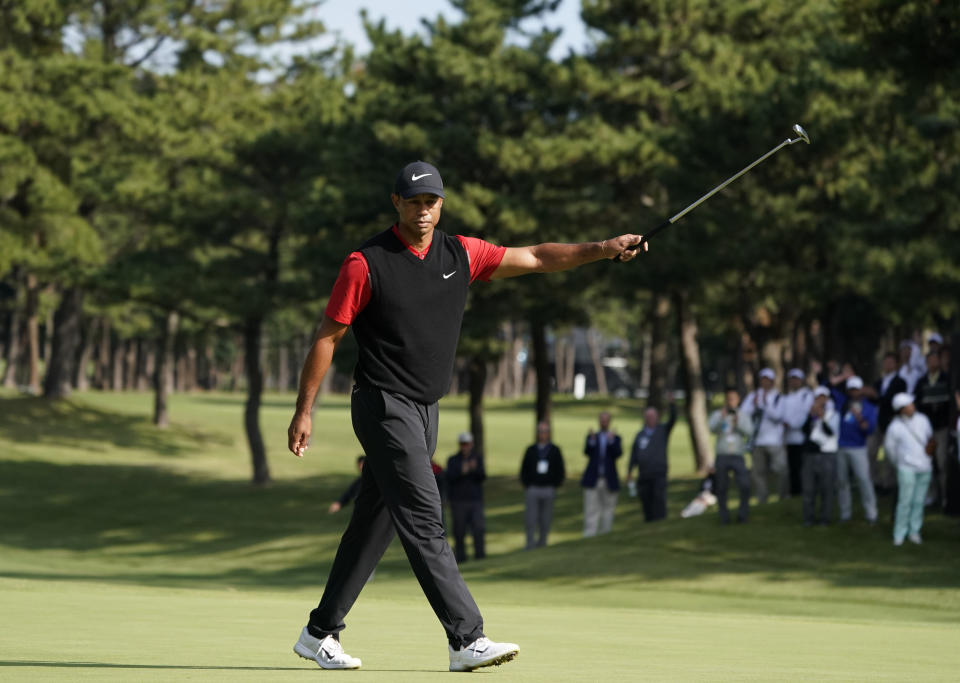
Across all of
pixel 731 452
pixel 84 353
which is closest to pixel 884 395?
pixel 731 452

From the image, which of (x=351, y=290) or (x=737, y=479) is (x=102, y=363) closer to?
(x=737, y=479)

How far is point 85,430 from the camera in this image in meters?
47.8

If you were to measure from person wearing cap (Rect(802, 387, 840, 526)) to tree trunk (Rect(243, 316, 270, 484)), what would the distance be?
2260cm

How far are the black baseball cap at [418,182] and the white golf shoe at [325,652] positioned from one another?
189cm

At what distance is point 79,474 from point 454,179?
15251 mm

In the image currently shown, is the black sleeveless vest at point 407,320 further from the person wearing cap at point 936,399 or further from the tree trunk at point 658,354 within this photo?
the tree trunk at point 658,354

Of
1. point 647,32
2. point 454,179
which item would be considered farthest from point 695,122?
point 454,179

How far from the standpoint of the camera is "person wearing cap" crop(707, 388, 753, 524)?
19891 mm

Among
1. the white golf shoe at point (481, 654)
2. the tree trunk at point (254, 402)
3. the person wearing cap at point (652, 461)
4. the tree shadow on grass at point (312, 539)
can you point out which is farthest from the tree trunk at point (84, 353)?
the white golf shoe at point (481, 654)

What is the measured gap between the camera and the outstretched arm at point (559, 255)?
19.3ft

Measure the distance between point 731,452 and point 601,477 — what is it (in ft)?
12.8

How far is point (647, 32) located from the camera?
31375mm

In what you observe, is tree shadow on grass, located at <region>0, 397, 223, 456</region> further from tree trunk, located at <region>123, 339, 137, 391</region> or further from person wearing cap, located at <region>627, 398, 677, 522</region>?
tree trunk, located at <region>123, 339, 137, 391</region>

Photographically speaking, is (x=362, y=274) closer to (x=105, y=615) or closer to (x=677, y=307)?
(x=105, y=615)
